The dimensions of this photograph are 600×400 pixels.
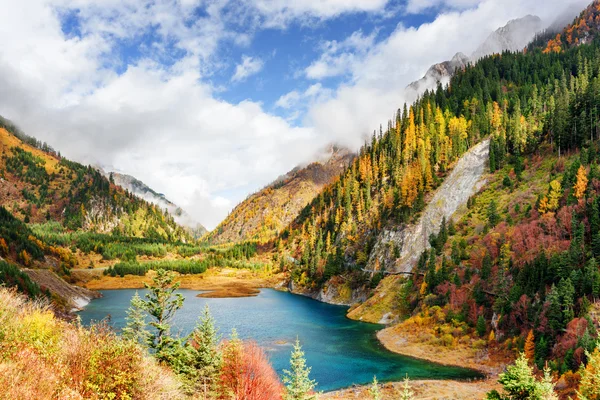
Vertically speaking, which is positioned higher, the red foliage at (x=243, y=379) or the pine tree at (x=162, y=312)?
the pine tree at (x=162, y=312)

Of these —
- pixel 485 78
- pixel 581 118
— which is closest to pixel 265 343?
pixel 581 118

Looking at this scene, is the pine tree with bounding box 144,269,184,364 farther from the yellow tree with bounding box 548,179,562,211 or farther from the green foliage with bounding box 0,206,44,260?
the green foliage with bounding box 0,206,44,260

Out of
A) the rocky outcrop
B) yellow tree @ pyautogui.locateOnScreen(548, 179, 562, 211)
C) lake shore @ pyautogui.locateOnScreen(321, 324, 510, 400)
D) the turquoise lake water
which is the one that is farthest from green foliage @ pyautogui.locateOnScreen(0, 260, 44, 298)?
yellow tree @ pyautogui.locateOnScreen(548, 179, 562, 211)

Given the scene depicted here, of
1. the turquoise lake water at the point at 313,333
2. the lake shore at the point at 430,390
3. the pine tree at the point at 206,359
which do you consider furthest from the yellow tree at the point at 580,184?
the pine tree at the point at 206,359

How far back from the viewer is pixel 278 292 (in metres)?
189

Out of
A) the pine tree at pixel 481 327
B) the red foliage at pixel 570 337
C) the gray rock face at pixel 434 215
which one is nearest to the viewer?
the red foliage at pixel 570 337

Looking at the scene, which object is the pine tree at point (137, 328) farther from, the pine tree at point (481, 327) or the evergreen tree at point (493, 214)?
the evergreen tree at point (493, 214)

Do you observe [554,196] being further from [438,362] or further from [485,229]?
[438,362]

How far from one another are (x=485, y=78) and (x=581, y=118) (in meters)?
94.4

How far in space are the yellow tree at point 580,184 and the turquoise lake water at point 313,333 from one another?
150 feet

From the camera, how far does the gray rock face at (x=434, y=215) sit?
126 meters

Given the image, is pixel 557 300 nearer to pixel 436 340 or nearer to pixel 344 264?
pixel 436 340

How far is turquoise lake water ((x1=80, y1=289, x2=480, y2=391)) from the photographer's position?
66812 millimetres

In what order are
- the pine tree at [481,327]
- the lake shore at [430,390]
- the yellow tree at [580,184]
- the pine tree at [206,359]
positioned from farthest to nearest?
1. the yellow tree at [580,184]
2. the pine tree at [481,327]
3. the lake shore at [430,390]
4. the pine tree at [206,359]
